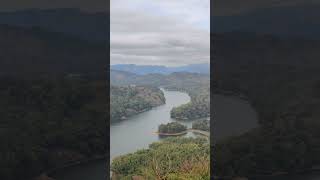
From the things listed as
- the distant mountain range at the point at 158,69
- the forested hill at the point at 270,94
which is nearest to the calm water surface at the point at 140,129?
the distant mountain range at the point at 158,69

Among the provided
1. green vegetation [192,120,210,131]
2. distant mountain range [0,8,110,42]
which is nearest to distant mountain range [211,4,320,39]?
distant mountain range [0,8,110,42]

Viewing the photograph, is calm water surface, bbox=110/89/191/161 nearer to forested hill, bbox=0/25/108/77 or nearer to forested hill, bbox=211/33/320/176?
forested hill, bbox=0/25/108/77

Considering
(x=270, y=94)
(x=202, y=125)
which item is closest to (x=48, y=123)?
(x=270, y=94)

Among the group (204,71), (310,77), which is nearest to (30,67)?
(310,77)

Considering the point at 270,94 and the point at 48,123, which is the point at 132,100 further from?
the point at 270,94

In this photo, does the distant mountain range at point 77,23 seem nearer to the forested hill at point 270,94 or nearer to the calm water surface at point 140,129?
the forested hill at point 270,94

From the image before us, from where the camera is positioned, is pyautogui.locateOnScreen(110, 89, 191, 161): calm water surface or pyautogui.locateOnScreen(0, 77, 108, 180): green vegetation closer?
pyautogui.locateOnScreen(0, 77, 108, 180): green vegetation
